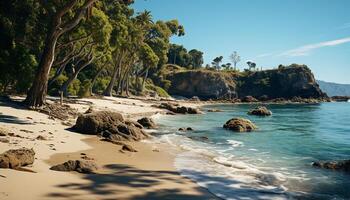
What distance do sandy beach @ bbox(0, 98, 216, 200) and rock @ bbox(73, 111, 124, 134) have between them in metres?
1.00

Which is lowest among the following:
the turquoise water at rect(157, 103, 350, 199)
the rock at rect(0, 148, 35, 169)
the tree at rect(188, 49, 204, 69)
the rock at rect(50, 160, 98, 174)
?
the turquoise water at rect(157, 103, 350, 199)

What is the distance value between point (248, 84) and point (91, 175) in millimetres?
127451

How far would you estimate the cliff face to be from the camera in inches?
4749

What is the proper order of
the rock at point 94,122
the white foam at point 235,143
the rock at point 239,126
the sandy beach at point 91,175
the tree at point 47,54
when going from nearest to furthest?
the sandy beach at point 91,175 → the rock at point 94,122 → the white foam at point 235,143 → the tree at point 47,54 → the rock at point 239,126

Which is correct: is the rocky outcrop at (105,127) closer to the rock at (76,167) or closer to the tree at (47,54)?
the tree at (47,54)

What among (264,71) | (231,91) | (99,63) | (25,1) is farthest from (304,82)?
(25,1)

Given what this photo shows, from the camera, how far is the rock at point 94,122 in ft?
63.1

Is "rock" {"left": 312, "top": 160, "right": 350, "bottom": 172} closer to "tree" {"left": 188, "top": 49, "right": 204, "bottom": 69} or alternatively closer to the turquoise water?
the turquoise water

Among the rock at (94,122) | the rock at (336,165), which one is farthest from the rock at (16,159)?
the rock at (336,165)

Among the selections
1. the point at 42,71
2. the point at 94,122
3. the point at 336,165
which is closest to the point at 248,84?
the point at 42,71

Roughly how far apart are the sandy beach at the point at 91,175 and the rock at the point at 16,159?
0.81 ft

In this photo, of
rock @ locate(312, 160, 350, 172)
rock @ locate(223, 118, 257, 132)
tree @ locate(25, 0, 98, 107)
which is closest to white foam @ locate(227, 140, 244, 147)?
rock @ locate(312, 160, 350, 172)

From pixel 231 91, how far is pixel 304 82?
84.2 ft

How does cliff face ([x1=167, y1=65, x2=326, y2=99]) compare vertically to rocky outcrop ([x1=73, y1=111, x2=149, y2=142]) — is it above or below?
above
